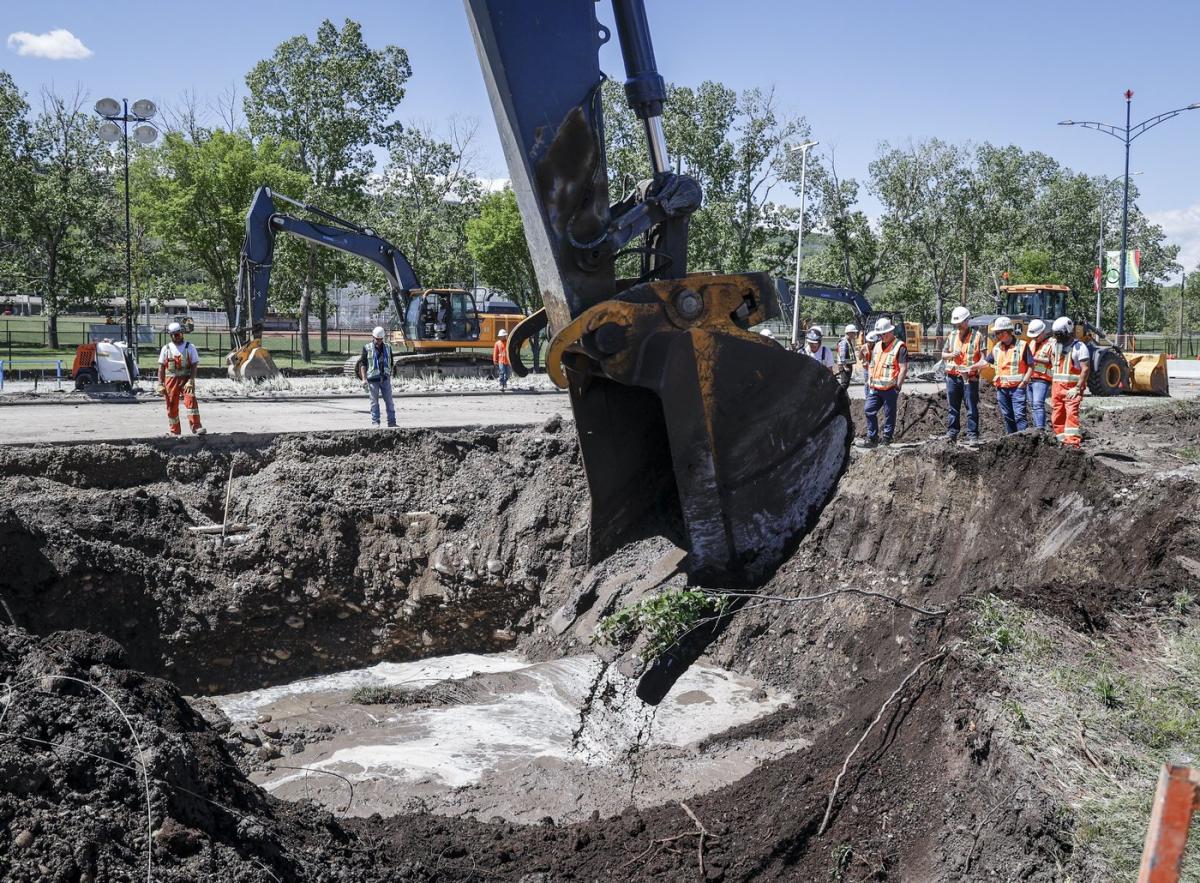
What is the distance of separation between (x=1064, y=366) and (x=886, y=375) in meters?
1.79

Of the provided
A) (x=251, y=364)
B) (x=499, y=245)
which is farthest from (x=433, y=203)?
(x=251, y=364)

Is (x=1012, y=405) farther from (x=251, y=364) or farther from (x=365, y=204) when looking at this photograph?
(x=365, y=204)

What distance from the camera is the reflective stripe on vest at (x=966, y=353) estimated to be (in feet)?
37.6

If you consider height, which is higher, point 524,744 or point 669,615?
point 669,615

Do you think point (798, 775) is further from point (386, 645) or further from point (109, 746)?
point (386, 645)

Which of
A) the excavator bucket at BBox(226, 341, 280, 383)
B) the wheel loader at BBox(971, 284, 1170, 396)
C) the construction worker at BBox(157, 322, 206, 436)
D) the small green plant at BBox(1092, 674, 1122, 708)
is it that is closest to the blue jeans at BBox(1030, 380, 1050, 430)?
the wheel loader at BBox(971, 284, 1170, 396)

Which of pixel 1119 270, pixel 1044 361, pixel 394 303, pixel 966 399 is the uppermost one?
pixel 1119 270

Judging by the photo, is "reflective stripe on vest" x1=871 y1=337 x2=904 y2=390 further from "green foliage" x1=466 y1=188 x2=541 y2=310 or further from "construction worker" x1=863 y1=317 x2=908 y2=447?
"green foliage" x1=466 y1=188 x2=541 y2=310

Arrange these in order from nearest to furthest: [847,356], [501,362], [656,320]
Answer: [656,320], [847,356], [501,362]

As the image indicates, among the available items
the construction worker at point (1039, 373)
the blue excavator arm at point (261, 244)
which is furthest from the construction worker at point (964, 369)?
the blue excavator arm at point (261, 244)

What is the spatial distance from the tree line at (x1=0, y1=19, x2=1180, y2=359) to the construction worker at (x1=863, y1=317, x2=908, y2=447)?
62.6 feet

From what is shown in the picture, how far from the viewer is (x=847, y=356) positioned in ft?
55.1

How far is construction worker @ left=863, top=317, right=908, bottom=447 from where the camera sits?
37.3 ft

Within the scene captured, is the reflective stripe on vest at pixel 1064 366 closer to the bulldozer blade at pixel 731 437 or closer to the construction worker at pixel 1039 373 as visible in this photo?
the construction worker at pixel 1039 373
